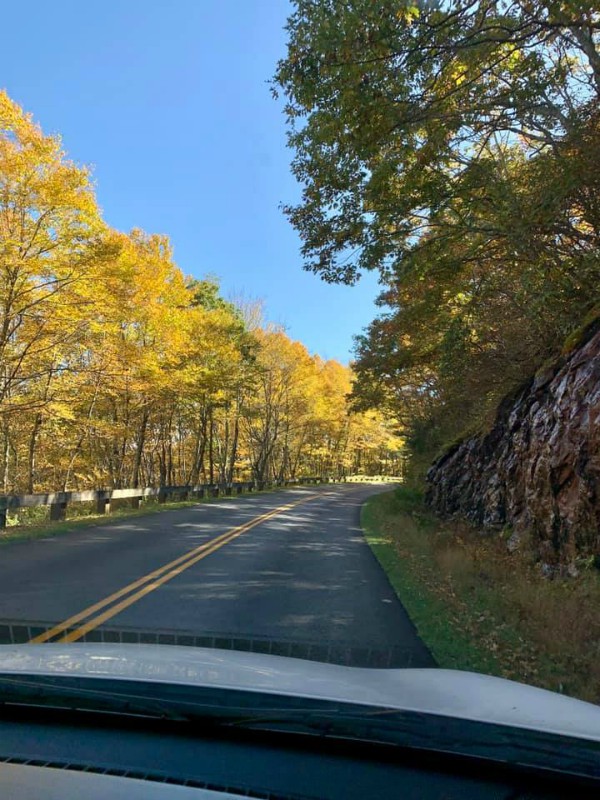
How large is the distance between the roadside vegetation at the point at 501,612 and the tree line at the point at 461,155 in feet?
14.0

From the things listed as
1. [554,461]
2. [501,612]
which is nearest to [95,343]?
[554,461]

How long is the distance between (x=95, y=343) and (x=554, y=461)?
49.5ft

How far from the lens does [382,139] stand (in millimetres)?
8797

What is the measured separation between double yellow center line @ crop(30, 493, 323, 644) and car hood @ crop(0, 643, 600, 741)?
2062 millimetres

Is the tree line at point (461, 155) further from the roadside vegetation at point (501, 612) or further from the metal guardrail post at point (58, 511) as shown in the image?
the metal guardrail post at point (58, 511)

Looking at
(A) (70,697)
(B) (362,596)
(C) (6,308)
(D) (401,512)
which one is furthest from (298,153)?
(D) (401,512)

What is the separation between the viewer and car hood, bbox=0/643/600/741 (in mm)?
2758

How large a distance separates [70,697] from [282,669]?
1210 mm

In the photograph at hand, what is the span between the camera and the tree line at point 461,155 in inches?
287

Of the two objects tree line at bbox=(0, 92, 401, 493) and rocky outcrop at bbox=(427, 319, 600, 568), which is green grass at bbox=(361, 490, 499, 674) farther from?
tree line at bbox=(0, 92, 401, 493)

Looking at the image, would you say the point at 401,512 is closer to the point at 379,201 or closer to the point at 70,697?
the point at 379,201

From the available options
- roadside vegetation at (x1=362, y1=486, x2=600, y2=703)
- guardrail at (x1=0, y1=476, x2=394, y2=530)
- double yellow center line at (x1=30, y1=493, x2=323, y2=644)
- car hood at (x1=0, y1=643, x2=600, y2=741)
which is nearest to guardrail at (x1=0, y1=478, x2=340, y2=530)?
guardrail at (x1=0, y1=476, x2=394, y2=530)

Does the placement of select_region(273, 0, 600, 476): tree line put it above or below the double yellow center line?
above

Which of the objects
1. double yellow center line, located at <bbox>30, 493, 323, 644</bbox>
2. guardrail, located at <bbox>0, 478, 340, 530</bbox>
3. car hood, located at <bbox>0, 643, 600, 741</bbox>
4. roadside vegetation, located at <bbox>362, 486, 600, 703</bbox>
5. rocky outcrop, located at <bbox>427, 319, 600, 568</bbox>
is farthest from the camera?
guardrail, located at <bbox>0, 478, 340, 530</bbox>
